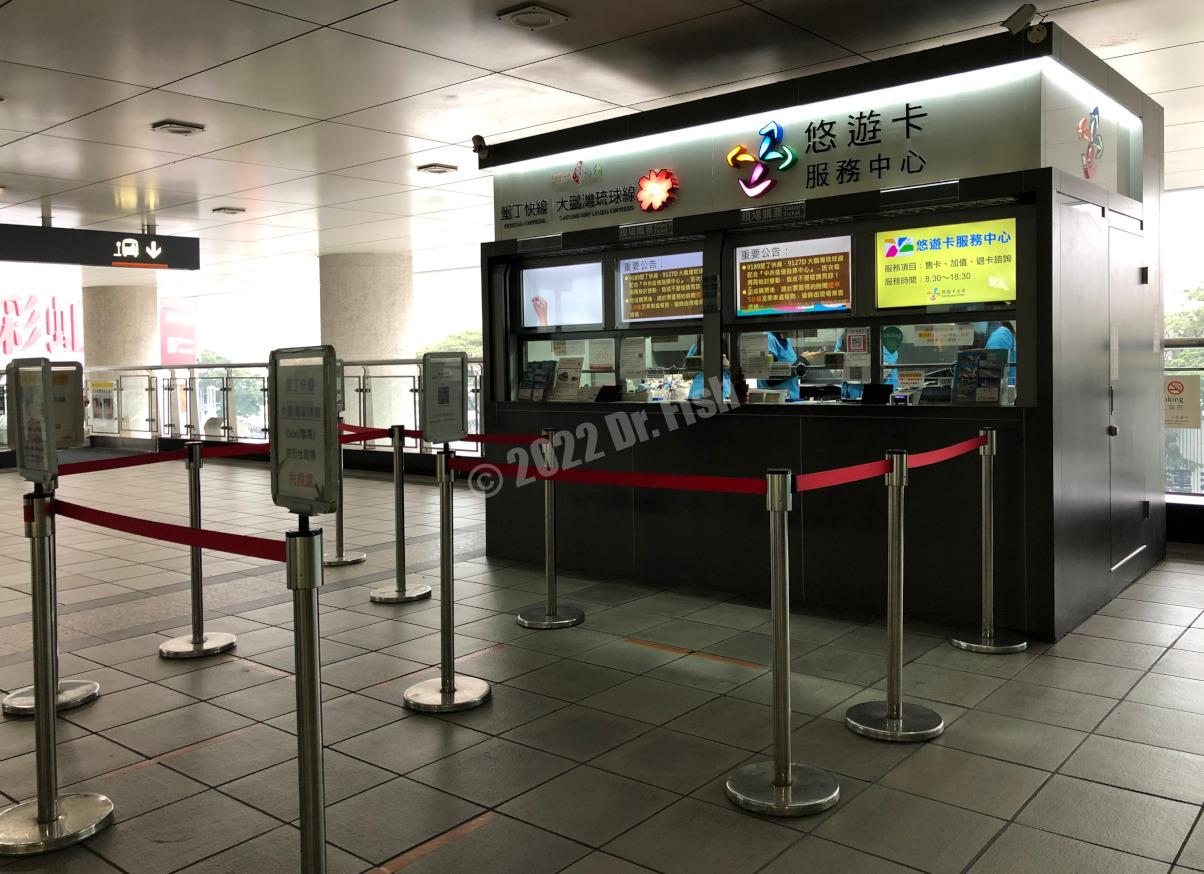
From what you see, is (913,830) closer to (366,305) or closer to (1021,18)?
(1021,18)

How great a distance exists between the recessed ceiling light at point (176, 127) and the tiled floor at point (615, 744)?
148 inches

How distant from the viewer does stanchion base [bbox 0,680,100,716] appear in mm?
4125

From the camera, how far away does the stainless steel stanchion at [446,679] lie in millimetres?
4129

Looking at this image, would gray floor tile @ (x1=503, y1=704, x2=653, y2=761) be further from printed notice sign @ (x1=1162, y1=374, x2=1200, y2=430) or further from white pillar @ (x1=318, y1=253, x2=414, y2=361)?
white pillar @ (x1=318, y1=253, x2=414, y2=361)

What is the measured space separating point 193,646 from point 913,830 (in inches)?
141

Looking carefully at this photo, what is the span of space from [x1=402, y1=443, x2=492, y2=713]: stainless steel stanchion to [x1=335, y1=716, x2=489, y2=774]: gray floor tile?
135 mm

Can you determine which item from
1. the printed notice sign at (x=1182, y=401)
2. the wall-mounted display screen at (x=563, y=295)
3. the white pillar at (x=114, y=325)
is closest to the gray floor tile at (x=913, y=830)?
the wall-mounted display screen at (x=563, y=295)

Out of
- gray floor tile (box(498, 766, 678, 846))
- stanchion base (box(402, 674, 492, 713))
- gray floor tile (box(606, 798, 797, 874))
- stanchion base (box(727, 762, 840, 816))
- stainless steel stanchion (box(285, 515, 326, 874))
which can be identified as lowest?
gray floor tile (box(606, 798, 797, 874))

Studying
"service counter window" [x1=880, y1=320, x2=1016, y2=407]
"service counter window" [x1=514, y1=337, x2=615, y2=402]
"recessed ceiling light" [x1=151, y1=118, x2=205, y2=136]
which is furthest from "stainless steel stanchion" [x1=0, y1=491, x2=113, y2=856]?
"recessed ceiling light" [x1=151, y1=118, x2=205, y2=136]

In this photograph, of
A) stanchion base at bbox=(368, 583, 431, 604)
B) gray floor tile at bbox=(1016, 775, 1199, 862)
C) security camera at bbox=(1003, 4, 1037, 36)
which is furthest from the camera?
stanchion base at bbox=(368, 583, 431, 604)

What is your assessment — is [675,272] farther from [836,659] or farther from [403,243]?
[403,243]

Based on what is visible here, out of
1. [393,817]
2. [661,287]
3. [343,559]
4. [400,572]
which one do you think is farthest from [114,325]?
[393,817]

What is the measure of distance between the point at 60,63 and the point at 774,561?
5.60 meters

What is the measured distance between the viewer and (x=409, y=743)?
377 cm
